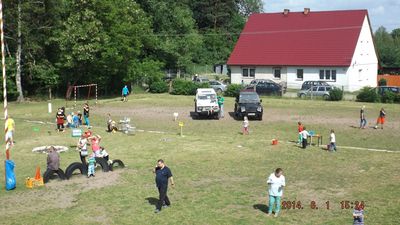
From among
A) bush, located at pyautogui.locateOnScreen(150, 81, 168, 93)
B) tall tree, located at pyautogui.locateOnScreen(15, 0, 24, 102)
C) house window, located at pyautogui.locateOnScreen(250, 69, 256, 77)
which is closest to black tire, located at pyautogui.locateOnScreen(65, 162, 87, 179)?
tall tree, located at pyautogui.locateOnScreen(15, 0, 24, 102)

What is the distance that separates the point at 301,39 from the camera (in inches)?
2318

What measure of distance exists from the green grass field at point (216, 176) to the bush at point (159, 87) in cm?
2097

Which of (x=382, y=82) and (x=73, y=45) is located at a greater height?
(x=73, y=45)

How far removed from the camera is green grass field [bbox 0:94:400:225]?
46.3 feet

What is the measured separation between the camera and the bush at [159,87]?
55.2 meters

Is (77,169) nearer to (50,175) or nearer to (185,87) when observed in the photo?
(50,175)

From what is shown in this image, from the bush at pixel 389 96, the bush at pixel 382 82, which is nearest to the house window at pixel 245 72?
the bush at pixel 382 82

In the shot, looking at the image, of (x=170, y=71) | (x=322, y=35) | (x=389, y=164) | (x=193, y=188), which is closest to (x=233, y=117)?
(x=389, y=164)

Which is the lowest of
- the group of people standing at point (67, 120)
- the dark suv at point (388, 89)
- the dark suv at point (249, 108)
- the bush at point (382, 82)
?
the group of people standing at point (67, 120)

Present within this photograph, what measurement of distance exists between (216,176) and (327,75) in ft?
130

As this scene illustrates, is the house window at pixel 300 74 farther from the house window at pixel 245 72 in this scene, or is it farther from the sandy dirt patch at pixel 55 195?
the sandy dirt patch at pixel 55 195

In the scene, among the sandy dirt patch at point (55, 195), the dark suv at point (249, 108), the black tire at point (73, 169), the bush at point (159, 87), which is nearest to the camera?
the sandy dirt patch at point (55, 195)

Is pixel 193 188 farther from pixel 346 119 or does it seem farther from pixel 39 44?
pixel 39 44

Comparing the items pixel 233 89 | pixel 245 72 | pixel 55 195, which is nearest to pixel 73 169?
pixel 55 195
